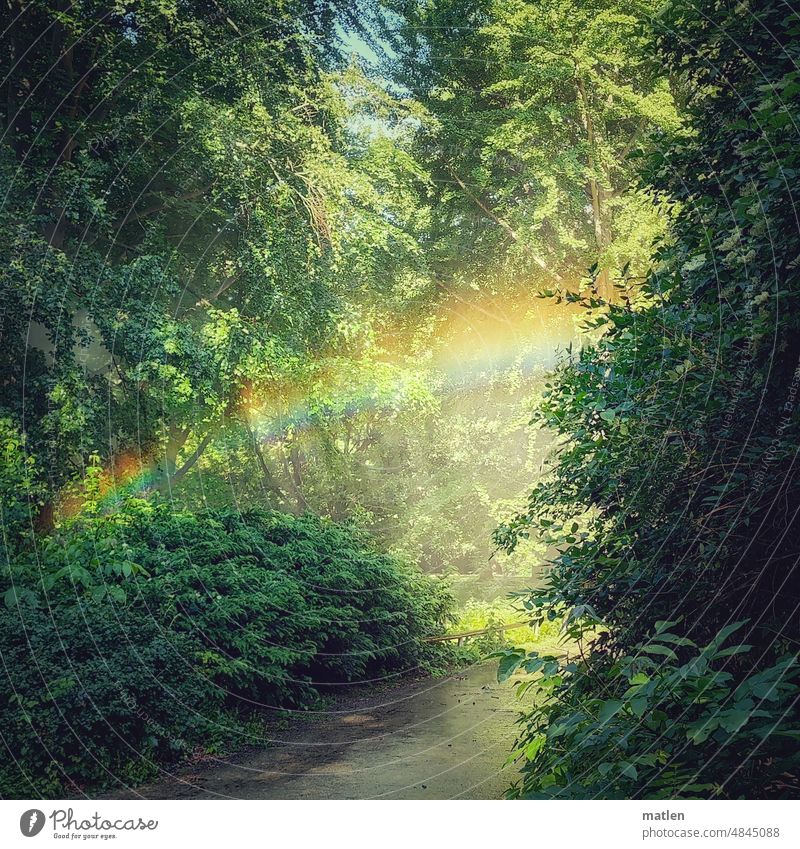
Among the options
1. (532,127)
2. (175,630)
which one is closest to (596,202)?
(532,127)

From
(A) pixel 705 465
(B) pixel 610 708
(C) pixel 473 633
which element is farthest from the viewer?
(C) pixel 473 633

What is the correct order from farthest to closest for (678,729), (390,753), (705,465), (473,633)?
(473,633) → (390,753) → (705,465) → (678,729)

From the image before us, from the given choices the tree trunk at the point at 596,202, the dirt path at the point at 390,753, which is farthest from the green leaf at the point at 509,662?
the tree trunk at the point at 596,202

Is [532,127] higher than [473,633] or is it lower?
higher

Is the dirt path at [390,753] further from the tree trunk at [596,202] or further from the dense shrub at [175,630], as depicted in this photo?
the tree trunk at [596,202]

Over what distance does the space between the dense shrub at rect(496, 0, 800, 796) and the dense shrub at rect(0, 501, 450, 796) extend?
1472mm

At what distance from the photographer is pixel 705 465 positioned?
2633 millimetres

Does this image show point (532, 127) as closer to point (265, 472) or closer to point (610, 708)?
point (265, 472)

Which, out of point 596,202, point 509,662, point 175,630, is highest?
point 596,202

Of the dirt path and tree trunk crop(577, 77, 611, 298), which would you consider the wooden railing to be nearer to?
the dirt path

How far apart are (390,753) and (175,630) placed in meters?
1.42

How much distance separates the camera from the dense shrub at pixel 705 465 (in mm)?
2223

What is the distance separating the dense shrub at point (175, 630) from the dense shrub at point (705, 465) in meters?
1.47
